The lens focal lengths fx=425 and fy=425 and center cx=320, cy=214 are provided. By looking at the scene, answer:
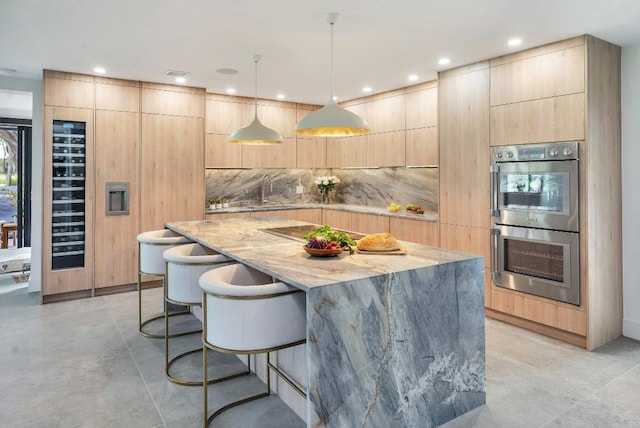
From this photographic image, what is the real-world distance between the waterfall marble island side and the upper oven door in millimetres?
1524

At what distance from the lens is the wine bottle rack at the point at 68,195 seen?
489 centimetres

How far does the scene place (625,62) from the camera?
12.5ft

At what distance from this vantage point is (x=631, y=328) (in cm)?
386

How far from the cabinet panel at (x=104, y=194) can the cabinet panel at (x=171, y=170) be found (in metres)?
0.12

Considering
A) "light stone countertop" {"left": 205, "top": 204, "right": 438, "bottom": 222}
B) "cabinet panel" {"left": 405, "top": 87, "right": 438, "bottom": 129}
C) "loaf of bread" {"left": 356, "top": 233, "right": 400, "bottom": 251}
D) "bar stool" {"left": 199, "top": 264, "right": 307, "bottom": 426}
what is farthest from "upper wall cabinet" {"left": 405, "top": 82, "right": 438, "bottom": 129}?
"bar stool" {"left": 199, "top": 264, "right": 307, "bottom": 426}

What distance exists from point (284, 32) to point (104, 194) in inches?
121

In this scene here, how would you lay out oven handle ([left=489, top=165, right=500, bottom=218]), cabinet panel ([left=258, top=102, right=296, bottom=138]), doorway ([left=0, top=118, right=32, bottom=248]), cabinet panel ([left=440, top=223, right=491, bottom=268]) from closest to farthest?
oven handle ([left=489, top=165, right=500, bottom=218]), cabinet panel ([left=440, top=223, right=491, bottom=268]), cabinet panel ([left=258, top=102, right=296, bottom=138]), doorway ([left=0, top=118, right=32, bottom=248])

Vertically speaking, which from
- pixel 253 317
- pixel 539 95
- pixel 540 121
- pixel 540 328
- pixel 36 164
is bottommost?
pixel 540 328

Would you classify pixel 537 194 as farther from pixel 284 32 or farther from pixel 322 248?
pixel 284 32

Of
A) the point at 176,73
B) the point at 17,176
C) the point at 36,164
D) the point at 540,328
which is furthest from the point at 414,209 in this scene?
the point at 17,176

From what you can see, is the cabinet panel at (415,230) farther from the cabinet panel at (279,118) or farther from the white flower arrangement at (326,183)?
the cabinet panel at (279,118)

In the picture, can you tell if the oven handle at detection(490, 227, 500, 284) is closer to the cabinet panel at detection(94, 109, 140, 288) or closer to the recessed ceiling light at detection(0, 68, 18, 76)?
the cabinet panel at detection(94, 109, 140, 288)

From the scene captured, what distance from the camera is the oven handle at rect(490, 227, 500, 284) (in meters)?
4.21

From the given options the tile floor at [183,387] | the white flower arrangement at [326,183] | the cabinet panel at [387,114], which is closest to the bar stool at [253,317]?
the tile floor at [183,387]
